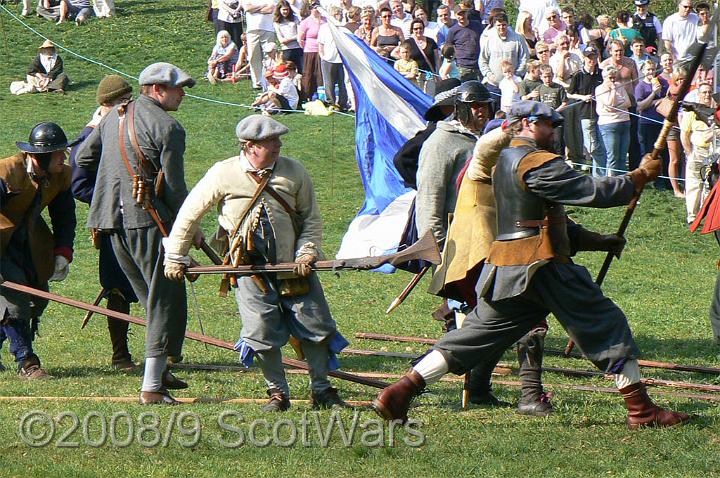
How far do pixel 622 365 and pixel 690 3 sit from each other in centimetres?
1406

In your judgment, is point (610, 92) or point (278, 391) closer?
point (278, 391)

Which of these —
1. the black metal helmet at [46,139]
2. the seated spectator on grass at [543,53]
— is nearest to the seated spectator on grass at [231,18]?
the seated spectator on grass at [543,53]

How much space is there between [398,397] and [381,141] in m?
5.34

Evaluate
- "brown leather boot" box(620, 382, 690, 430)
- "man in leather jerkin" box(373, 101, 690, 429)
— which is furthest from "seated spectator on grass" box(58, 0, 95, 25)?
"brown leather boot" box(620, 382, 690, 430)

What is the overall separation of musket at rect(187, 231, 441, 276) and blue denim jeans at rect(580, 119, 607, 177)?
1034 cm

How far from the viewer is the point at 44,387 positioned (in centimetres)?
827

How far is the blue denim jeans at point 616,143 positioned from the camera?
54.2 feet

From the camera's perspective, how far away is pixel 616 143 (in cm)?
1658

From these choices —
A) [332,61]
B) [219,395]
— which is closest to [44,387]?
[219,395]

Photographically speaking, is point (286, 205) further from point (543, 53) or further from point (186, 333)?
point (543, 53)

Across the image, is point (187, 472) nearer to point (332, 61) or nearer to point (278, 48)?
point (332, 61)

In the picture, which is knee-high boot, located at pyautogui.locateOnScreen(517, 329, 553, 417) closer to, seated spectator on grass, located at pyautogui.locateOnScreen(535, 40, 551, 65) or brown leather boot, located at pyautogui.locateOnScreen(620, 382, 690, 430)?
brown leather boot, located at pyautogui.locateOnScreen(620, 382, 690, 430)

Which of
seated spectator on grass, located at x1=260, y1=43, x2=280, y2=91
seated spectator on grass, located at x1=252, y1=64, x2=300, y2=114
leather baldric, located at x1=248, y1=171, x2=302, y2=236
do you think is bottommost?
seated spectator on grass, located at x1=252, y1=64, x2=300, y2=114

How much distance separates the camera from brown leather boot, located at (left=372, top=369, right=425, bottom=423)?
668cm
